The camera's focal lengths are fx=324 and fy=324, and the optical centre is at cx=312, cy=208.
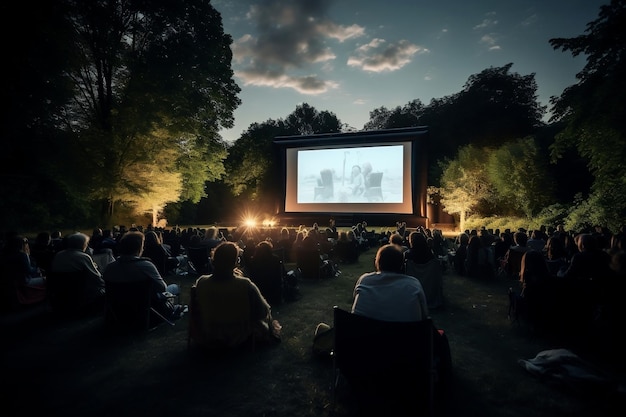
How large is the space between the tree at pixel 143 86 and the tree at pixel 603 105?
16.5 meters

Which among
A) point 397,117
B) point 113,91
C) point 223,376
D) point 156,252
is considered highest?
point 397,117

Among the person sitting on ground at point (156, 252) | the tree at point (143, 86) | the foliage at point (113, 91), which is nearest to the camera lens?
the person sitting on ground at point (156, 252)

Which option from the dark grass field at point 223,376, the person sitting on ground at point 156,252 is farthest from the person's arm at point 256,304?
the person sitting on ground at point 156,252

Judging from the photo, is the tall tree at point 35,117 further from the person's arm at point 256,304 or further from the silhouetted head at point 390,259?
the silhouetted head at point 390,259

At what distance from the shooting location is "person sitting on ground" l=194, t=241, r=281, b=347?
3.33m

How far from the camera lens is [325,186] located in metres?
18.3

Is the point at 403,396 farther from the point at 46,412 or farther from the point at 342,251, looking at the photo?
the point at 342,251

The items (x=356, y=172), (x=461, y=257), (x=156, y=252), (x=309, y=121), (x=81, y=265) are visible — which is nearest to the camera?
(x=81, y=265)

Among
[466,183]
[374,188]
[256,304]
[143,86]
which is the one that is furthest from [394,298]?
[466,183]

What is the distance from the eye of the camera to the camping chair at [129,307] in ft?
12.9

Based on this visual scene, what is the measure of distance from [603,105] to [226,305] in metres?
13.6

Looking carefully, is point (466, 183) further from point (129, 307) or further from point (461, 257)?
point (129, 307)

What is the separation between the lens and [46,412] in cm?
247

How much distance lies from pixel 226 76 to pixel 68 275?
58.4 ft
